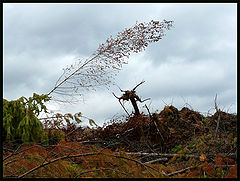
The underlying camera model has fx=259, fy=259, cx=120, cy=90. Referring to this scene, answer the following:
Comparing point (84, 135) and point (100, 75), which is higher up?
point (100, 75)

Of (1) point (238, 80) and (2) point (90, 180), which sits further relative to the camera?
(1) point (238, 80)

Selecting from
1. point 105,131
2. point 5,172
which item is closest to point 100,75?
point 105,131

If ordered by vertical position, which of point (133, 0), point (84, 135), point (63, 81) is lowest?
point (84, 135)

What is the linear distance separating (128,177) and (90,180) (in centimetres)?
37

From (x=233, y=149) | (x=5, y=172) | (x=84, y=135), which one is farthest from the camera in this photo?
(x=84, y=135)

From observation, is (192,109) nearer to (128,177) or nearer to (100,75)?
(100,75)

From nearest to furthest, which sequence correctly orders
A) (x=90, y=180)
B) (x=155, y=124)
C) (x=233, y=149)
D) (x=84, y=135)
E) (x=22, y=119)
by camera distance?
(x=90, y=180)
(x=233, y=149)
(x=22, y=119)
(x=155, y=124)
(x=84, y=135)

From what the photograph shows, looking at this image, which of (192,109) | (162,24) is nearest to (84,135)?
(192,109)

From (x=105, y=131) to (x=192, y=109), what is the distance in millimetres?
2332

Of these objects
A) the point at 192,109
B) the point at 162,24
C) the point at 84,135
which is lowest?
the point at 84,135

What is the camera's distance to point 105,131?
6.21m

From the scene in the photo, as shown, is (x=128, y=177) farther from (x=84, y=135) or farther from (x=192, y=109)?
(x=192, y=109)

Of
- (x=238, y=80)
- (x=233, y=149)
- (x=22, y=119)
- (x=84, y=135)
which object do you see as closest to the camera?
(x=238, y=80)

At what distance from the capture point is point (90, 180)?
238 centimetres
